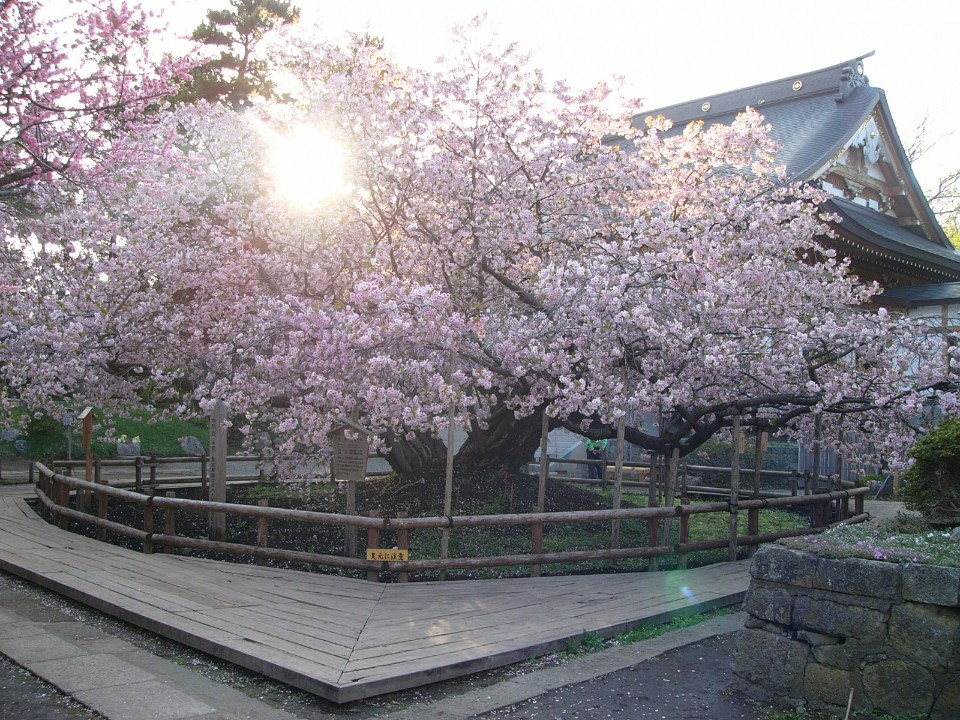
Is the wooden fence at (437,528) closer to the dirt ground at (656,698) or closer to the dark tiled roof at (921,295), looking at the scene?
the dirt ground at (656,698)

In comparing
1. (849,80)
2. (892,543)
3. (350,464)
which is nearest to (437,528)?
(350,464)

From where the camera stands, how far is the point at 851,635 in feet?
17.2

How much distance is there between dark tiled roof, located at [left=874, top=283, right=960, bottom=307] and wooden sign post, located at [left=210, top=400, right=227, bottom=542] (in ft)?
51.8

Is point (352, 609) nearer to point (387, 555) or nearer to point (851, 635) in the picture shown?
point (387, 555)

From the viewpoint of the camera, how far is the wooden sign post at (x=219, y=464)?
10.8m

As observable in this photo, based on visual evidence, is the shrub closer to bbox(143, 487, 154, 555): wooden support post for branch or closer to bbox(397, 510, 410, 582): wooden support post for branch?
bbox(397, 510, 410, 582): wooden support post for branch

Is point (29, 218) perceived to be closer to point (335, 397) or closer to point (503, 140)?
point (335, 397)

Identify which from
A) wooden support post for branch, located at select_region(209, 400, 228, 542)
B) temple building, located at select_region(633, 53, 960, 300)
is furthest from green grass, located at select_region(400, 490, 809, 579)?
temple building, located at select_region(633, 53, 960, 300)

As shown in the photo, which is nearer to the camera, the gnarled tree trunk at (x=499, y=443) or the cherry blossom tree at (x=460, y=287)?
the cherry blossom tree at (x=460, y=287)

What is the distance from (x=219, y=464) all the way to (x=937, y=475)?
879 centimetres

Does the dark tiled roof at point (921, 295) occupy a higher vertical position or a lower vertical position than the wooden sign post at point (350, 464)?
higher

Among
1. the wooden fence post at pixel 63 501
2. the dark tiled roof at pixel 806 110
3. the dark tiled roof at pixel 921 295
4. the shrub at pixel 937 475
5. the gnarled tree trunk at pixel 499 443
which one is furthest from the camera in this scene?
the dark tiled roof at pixel 806 110

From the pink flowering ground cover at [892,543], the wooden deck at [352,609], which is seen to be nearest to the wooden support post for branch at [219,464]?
the wooden deck at [352,609]

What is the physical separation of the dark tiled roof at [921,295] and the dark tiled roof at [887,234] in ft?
2.34
